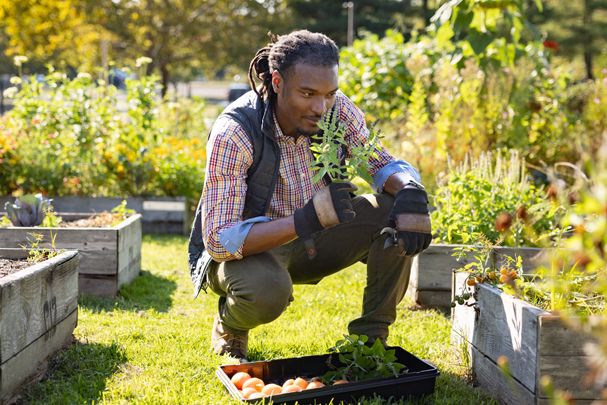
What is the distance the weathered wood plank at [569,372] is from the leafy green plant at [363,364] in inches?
19.7

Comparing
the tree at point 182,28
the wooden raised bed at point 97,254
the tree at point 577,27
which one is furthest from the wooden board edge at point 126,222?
the tree at point 577,27

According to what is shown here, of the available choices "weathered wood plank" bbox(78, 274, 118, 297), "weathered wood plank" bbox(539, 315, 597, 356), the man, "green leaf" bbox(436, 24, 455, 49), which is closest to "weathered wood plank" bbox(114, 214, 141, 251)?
"weathered wood plank" bbox(78, 274, 118, 297)

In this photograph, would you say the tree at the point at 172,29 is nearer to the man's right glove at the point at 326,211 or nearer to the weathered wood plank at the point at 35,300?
the weathered wood plank at the point at 35,300

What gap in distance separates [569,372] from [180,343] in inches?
59.9

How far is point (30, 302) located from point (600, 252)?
1.83 m

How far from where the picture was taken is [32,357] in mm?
1982

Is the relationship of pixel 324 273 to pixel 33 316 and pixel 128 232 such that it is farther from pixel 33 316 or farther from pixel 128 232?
pixel 128 232

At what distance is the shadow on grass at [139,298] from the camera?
2945mm

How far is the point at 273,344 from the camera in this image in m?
2.46

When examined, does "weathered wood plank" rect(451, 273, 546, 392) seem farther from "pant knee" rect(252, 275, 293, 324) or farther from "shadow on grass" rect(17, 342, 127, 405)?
"shadow on grass" rect(17, 342, 127, 405)

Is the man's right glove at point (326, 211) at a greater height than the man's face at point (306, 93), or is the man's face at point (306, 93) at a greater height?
the man's face at point (306, 93)

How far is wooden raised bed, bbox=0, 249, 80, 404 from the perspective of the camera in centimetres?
180

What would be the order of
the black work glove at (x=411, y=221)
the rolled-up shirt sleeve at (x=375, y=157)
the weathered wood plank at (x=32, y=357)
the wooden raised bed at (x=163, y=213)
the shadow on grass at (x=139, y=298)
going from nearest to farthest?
1. the weathered wood plank at (x=32, y=357)
2. the black work glove at (x=411, y=221)
3. the rolled-up shirt sleeve at (x=375, y=157)
4. the shadow on grass at (x=139, y=298)
5. the wooden raised bed at (x=163, y=213)

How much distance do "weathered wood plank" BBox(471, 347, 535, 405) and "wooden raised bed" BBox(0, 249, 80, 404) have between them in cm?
155
